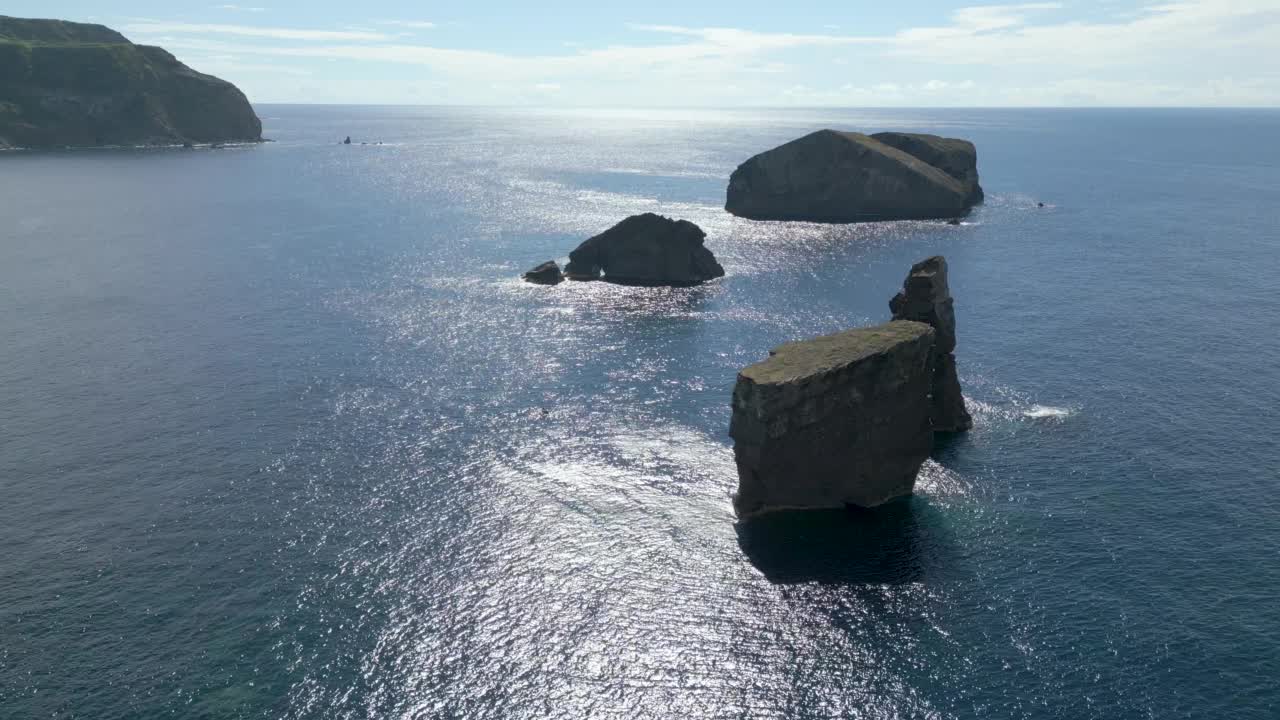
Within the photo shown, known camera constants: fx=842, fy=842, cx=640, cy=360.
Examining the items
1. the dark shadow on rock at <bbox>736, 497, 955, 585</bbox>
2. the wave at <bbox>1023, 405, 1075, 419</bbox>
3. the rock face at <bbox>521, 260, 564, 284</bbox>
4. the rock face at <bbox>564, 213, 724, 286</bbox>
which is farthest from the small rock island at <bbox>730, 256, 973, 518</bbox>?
the rock face at <bbox>521, 260, 564, 284</bbox>

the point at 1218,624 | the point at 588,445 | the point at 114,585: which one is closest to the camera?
the point at 1218,624

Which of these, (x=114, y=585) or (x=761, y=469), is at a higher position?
(x=761, y=469)

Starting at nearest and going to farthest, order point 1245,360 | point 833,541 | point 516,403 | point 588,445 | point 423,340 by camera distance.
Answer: point 833,541, point 588,445, point 516,403, point 1245,360, point 423,340

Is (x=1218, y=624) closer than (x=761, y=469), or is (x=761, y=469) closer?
(x=1218, y=624)

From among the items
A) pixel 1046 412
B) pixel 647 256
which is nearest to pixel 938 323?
pixel 1046 412

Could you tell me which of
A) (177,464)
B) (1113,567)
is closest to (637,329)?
(177,464)

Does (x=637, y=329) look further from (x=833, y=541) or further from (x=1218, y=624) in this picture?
(x=1218, y=624)

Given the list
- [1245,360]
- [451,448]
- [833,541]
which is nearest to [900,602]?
[833,541]

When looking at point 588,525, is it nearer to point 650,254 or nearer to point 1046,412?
point 1046,412
